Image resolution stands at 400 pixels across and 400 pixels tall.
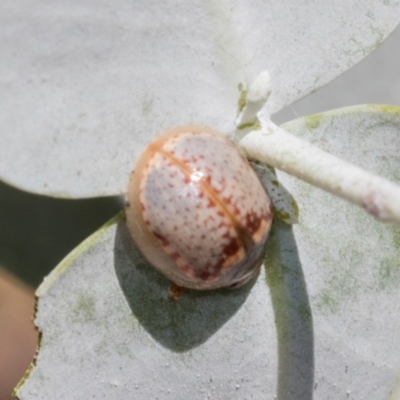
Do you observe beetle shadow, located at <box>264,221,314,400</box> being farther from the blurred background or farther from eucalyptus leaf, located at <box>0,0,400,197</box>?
the blurred background

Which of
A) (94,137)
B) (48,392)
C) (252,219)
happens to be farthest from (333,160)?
(48,392)

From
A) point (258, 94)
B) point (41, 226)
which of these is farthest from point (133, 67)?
point (41, 226)

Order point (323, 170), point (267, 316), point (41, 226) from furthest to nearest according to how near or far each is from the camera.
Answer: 1. point (41, 226)
2. point (267, 316)
3. point (323, 170)

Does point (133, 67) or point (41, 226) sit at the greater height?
point (133, 67)

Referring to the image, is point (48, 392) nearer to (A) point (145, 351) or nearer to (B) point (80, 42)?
(A) point (145, 351)

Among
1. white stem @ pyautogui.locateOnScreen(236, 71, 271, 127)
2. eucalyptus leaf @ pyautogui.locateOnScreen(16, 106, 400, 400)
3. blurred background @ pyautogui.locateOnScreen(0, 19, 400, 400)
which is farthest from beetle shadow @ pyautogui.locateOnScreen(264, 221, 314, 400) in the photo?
blurred background @ pyautogui.locateOnScreen(0, 19, 400, 400)

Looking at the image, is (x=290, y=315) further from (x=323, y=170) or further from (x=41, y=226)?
(x=41, y=226)
